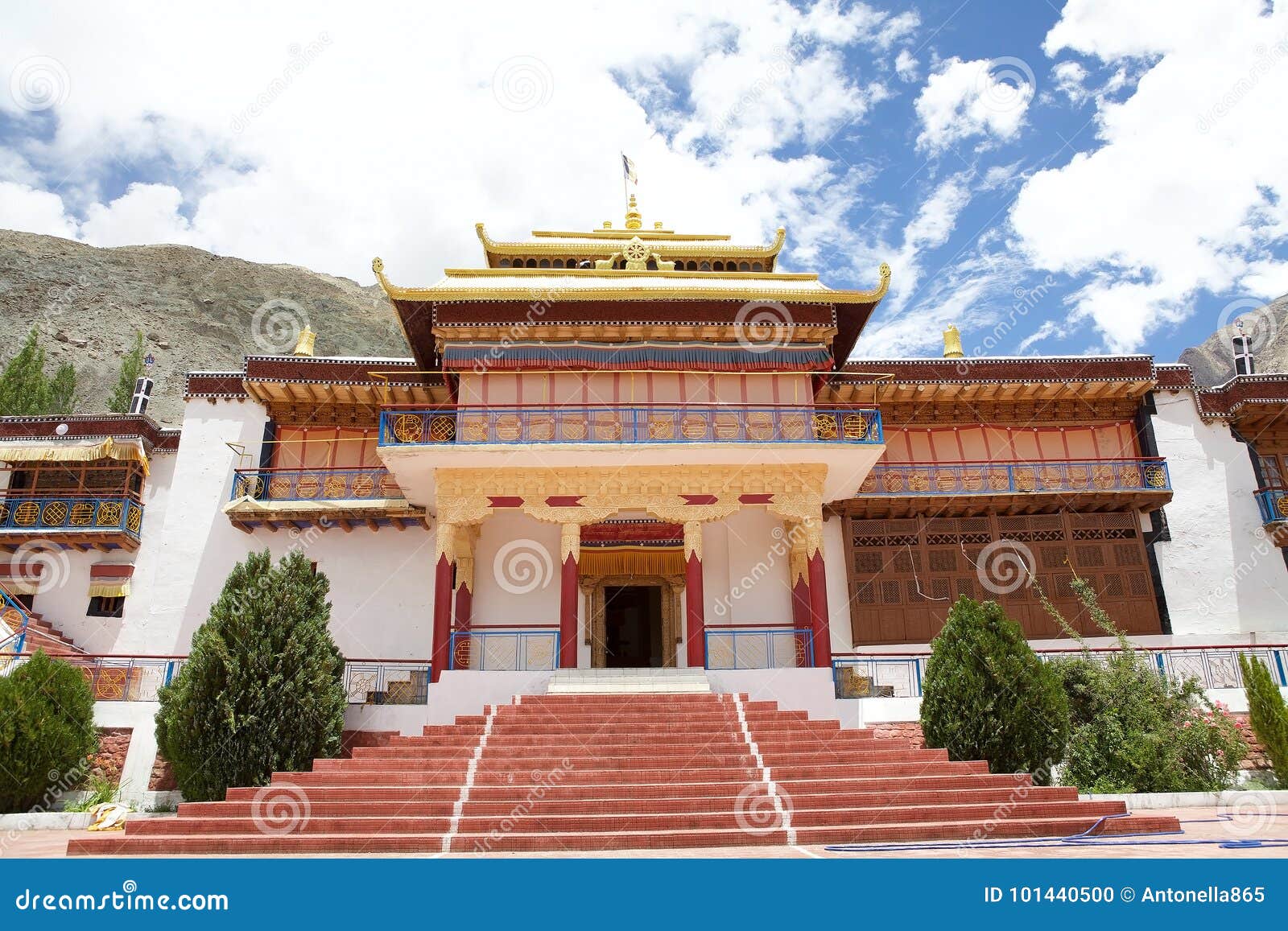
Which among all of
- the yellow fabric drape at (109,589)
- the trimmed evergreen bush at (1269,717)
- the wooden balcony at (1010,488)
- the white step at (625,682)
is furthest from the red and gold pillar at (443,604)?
the trimmed evergreen bush at (1269,717)

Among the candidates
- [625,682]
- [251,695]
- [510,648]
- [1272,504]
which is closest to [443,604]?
[510,648]

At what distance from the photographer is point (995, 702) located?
34.0 ft

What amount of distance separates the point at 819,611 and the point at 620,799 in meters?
6.14

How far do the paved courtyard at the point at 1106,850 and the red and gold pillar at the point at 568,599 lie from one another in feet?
19.6

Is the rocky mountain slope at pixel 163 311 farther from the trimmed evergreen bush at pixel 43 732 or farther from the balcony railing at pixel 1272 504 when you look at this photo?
the balcony railing at pixel 1272 504

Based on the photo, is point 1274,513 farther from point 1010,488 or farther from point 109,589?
point 109,589

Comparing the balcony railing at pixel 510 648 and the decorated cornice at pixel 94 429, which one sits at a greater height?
the decorated cornice at pixel 94 429

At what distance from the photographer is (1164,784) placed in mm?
10227

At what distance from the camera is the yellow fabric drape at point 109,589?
16.3 m

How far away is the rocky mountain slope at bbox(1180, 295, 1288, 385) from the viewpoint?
49.9 meters

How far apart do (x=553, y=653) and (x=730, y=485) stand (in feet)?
14.3

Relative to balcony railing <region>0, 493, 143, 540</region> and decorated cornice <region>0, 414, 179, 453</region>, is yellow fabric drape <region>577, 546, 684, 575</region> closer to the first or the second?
balcony railing <region>0, 493, 143, 540</region>

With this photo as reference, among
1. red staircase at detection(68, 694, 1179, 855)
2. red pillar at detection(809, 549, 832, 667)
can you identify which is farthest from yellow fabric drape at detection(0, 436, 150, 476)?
red pillar at detection(809, 549, 832, 667)

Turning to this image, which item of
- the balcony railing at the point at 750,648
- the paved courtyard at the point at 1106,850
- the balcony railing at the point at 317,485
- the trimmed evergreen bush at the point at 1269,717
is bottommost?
the paved courtyard at the point at 1106,850
